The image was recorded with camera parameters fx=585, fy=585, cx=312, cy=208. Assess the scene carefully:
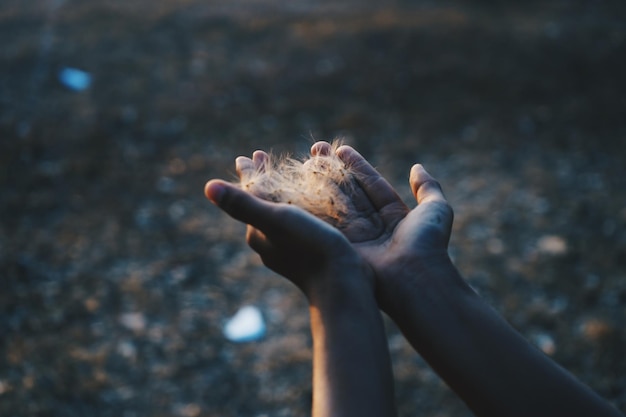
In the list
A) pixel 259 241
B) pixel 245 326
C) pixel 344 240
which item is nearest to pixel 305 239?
pixel 344 240

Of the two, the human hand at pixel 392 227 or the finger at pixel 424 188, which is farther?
the finger at pixel 424 188

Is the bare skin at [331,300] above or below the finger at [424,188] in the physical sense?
below

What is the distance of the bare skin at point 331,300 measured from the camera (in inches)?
59.3

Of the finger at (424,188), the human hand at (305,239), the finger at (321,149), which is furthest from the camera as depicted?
the finger at (321,149)

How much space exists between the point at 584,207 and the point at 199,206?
304cm

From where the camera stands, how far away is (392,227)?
207cm

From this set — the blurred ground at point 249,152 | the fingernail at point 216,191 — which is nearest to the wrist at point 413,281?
the fingernail at point 216,191

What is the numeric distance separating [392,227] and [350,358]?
64 cm

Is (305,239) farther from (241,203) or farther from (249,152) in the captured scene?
(249,152)

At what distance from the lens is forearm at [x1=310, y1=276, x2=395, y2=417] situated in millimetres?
1488

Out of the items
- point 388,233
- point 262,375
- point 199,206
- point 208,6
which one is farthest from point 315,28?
point 388,233

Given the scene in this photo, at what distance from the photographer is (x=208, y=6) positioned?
841 centimetres

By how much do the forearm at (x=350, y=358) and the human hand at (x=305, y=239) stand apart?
0.06 metres

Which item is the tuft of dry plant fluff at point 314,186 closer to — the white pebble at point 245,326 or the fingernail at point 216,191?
the fingernail at point 216,191
